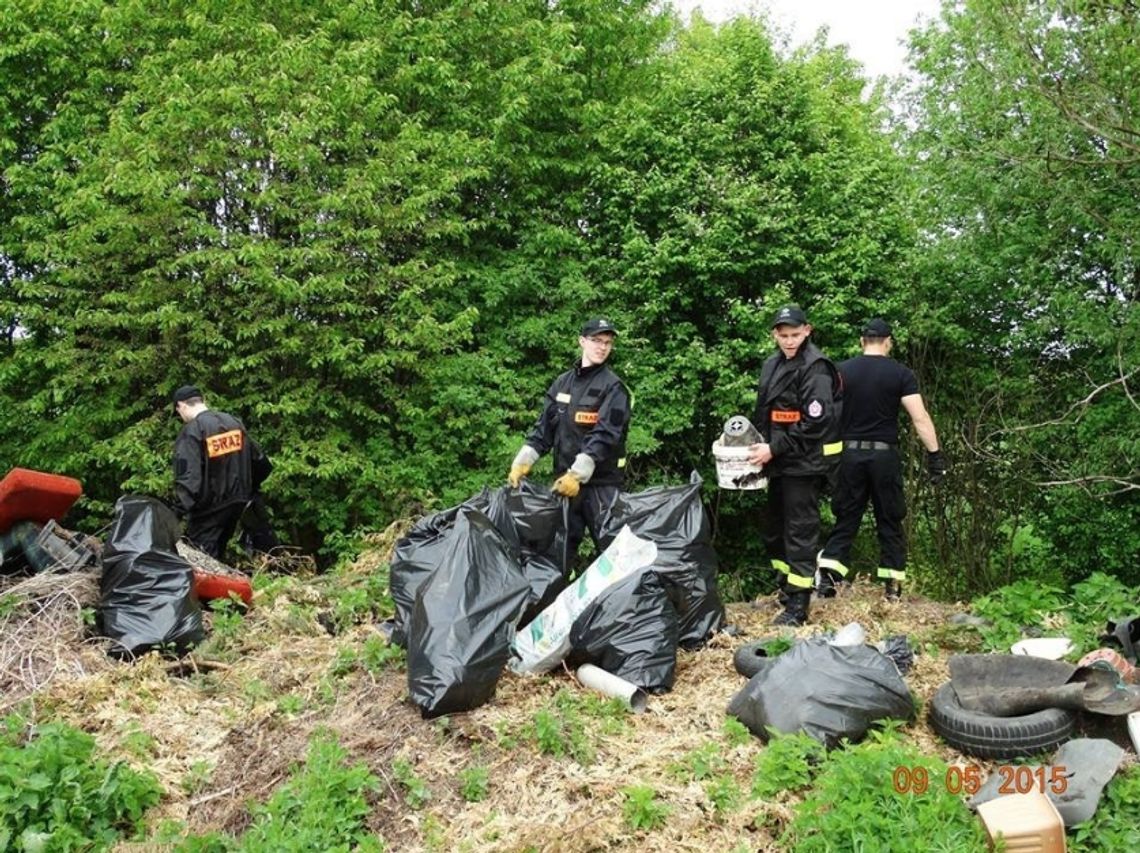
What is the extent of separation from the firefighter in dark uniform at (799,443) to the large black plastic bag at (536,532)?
1.15 metres

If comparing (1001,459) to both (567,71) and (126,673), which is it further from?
(126,673)

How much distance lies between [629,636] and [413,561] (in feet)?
3.73

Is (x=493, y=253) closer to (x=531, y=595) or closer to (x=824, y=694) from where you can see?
(x=531, y=595)

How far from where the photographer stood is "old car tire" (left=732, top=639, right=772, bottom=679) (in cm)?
404

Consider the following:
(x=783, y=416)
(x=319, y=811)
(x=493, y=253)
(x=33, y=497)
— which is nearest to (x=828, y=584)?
(x=783, y=416)

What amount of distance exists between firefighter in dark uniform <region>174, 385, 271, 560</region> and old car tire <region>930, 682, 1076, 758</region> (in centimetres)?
460

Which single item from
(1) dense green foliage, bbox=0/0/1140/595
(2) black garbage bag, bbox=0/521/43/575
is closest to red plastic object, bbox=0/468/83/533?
(2) black garbage bag, bbox=0/521/43/575

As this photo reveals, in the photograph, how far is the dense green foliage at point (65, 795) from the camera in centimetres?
295

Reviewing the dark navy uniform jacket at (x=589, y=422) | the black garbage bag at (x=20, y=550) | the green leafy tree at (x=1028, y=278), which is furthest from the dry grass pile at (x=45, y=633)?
the green leafy tree at (x=1028, y=278)

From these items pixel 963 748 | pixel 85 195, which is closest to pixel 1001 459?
pixel 963 748

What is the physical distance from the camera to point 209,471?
598 centimetres

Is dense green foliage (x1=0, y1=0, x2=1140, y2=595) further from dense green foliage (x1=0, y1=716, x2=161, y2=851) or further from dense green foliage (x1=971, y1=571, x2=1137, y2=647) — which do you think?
dense green foliage (x1=0, y1=716, x2=161, y2=851)

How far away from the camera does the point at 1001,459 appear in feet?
25.7

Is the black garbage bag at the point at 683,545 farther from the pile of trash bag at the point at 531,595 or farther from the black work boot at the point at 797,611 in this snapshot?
the black work boot at the point at 797,611
